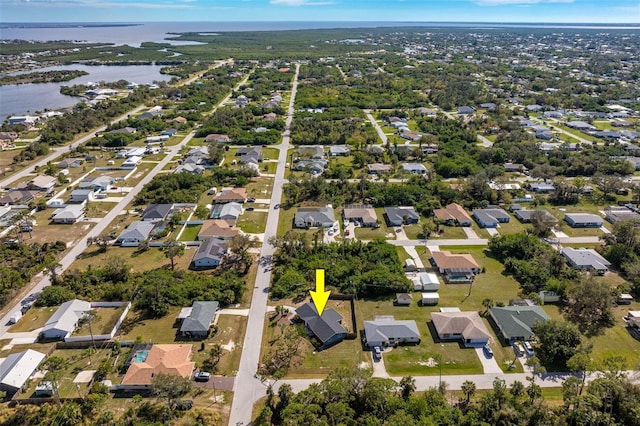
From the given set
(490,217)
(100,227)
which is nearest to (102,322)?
→ (100,227)

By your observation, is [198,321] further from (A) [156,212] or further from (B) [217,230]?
(A) [156,212]

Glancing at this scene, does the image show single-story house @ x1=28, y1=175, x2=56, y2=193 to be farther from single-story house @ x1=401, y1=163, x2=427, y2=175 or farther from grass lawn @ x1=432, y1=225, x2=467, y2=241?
grass lawn @ x1=432, y1=225, x2=467, y2=241

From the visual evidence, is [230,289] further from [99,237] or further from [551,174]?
[551,174]

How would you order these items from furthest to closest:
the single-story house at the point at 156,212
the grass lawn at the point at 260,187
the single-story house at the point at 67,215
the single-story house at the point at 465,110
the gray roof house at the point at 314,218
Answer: the single-story house at the point at 465,110
the grass lawn at the point at 260,187
the single-story house at the point at 156,212
the single-story house at the point at 67,215
the gray roof house at the point at 314,218

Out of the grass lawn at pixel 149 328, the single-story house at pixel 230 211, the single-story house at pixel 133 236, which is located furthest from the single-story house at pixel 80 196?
the grass lawn at pixel 149 328

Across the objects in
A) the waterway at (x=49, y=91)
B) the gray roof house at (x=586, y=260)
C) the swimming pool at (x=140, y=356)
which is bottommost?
the gray roof house at (x=586, y=260)

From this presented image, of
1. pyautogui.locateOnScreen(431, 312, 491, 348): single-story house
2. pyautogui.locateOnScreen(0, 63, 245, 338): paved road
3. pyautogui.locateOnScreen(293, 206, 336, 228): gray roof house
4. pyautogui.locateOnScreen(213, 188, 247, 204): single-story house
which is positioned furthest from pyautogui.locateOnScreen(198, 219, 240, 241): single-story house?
pyautogui.locateOnScreen(431, 312, 491, 348): single-story house

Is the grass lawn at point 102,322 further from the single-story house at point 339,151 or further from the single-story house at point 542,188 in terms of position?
the single-story house at point 542,188

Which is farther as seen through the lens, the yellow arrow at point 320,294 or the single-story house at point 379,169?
the single-story house at point 379,169
